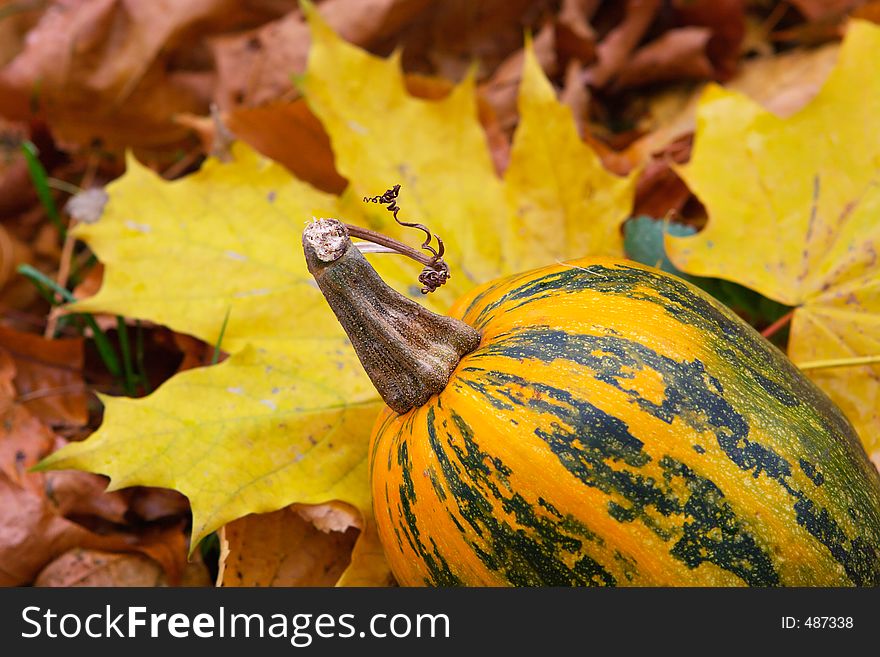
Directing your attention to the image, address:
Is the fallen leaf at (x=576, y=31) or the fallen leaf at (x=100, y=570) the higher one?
the fallen leaf at (x=576, y=31)

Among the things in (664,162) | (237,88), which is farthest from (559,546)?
(237,88)

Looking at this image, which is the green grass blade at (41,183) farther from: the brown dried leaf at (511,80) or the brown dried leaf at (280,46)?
the brown dried leaf at (511,80)

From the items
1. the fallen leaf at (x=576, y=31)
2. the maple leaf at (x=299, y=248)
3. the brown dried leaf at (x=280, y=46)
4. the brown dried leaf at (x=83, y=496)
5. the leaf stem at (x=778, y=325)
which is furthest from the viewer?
the fallen leaf at (x=576, y=31)

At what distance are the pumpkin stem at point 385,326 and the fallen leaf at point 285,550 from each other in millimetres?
417

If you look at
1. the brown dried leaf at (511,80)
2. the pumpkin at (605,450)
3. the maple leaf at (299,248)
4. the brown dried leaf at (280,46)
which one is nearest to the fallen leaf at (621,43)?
the brown dried leaf at (511,80)

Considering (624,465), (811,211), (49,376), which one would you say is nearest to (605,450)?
(624,465)

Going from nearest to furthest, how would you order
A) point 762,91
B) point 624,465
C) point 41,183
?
1. point 624,465
2. point 41,183
3. point 762,91

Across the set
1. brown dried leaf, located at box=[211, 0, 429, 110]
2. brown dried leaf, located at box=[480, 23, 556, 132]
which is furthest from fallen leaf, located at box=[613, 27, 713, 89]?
brown dried leaf, located at box=[211, 0, 429, 110]

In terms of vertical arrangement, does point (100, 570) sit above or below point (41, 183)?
below

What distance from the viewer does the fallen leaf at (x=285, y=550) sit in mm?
1610

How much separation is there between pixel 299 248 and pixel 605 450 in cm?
94

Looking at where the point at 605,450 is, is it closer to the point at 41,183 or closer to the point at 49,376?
the point at 49,376

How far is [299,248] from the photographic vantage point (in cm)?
185

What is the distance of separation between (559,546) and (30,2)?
105 inches
